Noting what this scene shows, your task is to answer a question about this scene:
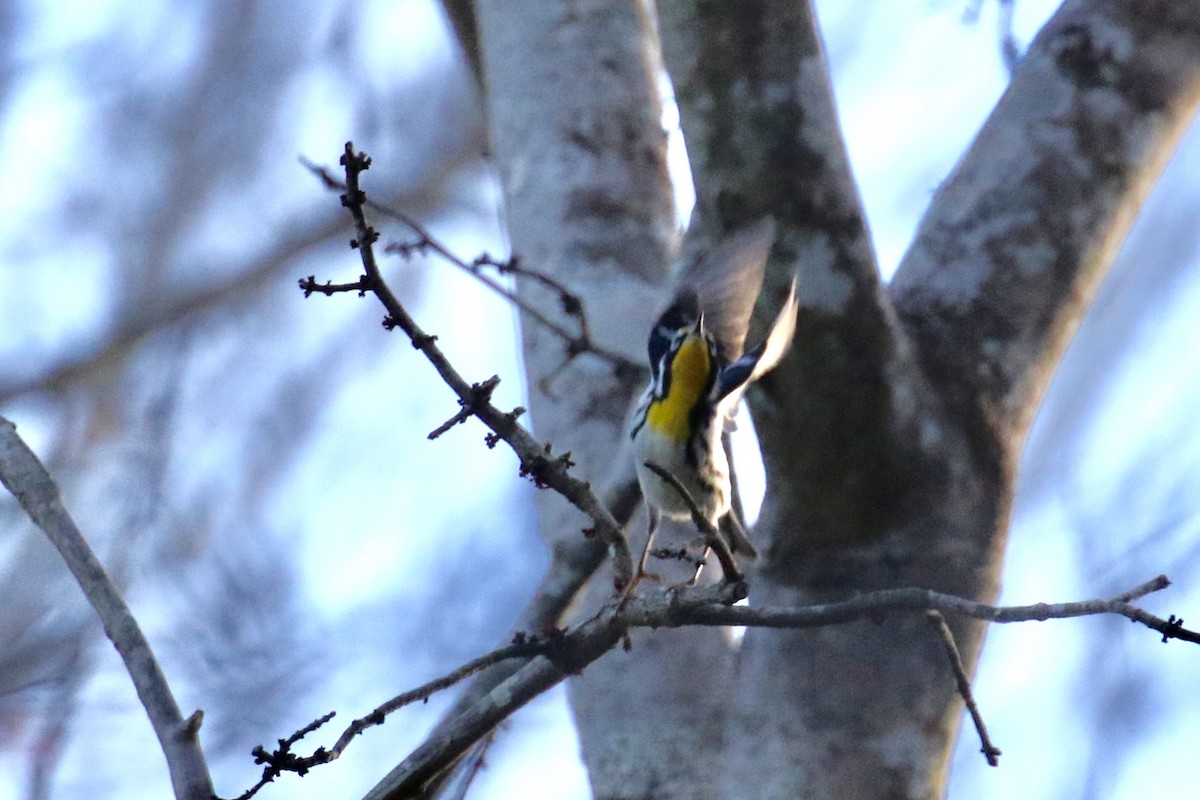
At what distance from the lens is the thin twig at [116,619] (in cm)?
164

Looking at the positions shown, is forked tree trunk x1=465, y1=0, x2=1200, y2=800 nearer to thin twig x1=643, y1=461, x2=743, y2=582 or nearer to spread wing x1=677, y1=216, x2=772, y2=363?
spread wing x1=677, y1=216, x2=772, y2=363

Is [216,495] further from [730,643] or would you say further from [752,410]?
[752,410]

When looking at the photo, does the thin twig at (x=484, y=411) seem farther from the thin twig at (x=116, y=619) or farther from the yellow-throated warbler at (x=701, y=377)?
the yellow-throated warbler at (x=701, y=377)

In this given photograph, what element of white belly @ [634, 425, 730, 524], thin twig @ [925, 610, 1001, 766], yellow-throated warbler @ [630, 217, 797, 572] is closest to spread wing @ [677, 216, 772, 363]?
yellow-throated warbler @ [630, 217, 797, 572]

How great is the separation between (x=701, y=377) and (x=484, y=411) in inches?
44.1

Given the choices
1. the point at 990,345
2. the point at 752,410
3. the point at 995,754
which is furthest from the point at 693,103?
the point at 995,754

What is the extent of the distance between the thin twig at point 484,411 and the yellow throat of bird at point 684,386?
Answer: 3.02 feet

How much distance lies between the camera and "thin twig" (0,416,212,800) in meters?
1.64

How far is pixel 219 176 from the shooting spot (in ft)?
22.9

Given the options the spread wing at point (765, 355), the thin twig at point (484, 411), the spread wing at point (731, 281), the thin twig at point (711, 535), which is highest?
the spread wing at point (731, 281)

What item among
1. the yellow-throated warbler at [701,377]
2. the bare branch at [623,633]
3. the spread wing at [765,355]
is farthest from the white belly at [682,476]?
the bare branch at [623,633]

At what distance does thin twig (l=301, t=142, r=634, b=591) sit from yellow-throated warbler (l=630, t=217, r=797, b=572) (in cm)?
80

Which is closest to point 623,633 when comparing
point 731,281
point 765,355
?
point 765,355

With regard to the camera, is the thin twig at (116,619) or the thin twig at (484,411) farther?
the thin twig at (116,619)
